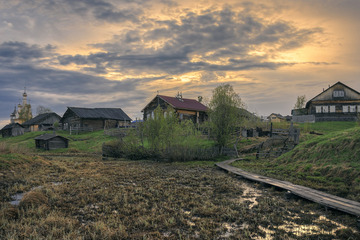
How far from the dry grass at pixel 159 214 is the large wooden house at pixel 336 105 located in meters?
45.0

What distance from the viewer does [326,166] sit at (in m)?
15.2

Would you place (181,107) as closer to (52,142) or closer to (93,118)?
(52,142)

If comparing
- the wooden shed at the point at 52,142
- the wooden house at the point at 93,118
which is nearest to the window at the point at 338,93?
the wooden house at the point at 93,118

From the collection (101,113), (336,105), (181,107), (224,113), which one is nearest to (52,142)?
(181,107)

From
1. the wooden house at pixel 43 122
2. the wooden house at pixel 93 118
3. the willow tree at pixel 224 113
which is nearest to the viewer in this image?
the willow tree at pixel 224 113

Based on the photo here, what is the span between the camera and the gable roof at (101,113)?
58.2 metres

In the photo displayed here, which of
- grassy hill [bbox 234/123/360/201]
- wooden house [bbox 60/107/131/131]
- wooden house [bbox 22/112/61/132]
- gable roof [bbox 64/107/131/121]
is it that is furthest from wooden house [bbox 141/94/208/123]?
wooden house [bbox 22/112/61/132]

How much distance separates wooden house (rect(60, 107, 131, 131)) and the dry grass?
4640 centimetres

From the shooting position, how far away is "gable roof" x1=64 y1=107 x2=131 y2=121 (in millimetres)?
58150

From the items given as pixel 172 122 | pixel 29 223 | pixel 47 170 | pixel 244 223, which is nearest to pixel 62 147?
pixel 172 122

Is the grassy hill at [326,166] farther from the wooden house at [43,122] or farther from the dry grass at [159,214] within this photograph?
the wooden house at [43,122]

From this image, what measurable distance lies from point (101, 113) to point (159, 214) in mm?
56251

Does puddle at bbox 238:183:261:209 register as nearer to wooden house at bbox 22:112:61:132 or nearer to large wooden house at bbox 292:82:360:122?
large wooden house at bbox 292:82:360:122

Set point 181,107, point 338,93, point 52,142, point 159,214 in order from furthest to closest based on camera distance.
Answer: point 338,93 < point 181,107 < point 52,142 < point 159,214
